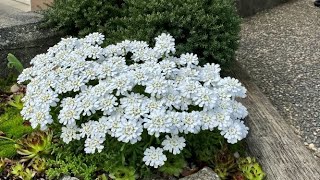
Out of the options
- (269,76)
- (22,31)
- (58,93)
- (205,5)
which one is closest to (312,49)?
(269,76)

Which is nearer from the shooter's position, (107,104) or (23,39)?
(107,104)

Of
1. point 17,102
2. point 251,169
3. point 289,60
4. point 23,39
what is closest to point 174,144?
point 251,169

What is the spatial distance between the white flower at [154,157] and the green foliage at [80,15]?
138 centimetres

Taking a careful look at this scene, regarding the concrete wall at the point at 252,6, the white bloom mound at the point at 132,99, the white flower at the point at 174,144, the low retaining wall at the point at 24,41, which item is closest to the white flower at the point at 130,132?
the white bloom mound at the point at 132,99

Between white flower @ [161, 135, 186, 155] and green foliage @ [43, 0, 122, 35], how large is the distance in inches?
53.9

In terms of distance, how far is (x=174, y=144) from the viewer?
1.98 metres

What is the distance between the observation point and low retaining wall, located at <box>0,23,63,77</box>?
10.2 feet

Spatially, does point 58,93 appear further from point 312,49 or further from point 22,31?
point 312,49

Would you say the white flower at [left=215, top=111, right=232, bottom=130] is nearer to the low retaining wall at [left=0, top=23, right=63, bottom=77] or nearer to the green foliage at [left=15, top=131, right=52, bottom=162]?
the green foliage at [left=15, top=131, right=52, bottom=162]

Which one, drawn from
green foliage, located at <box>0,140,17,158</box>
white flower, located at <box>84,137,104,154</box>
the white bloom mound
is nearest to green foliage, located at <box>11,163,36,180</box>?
green foliage, located at <box>0,140,17,158</box>

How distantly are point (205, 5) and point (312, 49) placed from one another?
1681 mm

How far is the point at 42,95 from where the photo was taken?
2064 millimetres

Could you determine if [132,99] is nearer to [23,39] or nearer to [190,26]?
[190,26]

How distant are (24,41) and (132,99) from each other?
143 cm
